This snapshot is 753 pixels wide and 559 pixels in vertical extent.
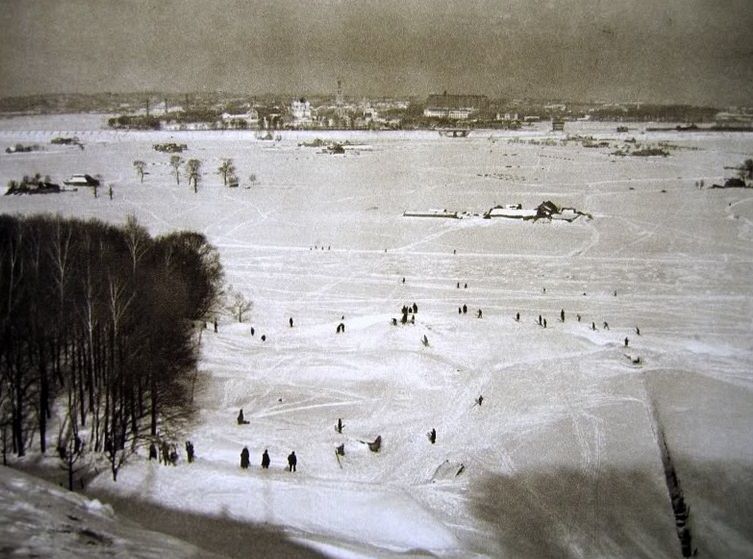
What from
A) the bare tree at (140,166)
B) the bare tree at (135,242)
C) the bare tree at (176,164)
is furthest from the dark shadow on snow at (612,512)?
the bare tree at (176,164)

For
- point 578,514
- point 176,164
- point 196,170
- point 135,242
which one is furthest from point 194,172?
point 578,514

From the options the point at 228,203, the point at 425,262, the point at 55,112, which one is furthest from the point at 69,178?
the point at 425,262

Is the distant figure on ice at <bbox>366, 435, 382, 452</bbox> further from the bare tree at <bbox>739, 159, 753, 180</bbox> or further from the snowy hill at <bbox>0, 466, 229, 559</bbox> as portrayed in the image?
the bare tree at <bbox>739, 159, 753, 180</bbox>

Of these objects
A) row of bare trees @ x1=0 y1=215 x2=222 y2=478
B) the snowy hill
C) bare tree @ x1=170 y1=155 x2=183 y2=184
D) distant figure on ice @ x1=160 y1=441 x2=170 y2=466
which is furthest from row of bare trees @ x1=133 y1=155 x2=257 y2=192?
the snowy hill

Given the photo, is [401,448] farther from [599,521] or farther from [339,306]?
[339,306]

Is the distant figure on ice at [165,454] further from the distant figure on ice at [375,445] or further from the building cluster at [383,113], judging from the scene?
the building cluster at [383,113]

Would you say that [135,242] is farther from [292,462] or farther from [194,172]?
[194,172]
